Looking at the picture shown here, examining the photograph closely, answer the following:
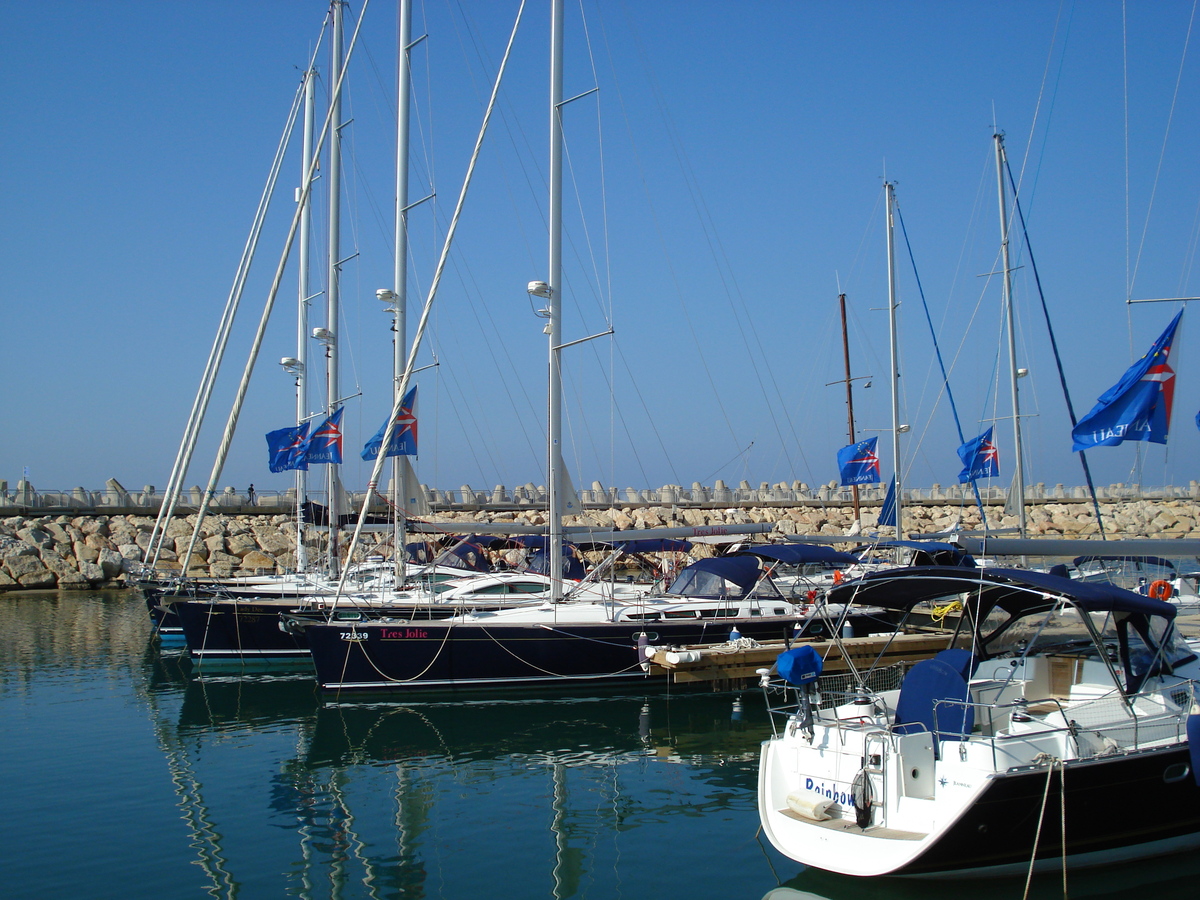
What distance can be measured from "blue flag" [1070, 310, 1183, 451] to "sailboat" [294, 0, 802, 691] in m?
7.49

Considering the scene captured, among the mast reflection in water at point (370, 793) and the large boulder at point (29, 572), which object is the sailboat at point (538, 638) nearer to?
the mast reflection in water at point (370, 793)

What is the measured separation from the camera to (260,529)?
45969 millimetres

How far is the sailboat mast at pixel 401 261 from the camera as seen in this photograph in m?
22.6

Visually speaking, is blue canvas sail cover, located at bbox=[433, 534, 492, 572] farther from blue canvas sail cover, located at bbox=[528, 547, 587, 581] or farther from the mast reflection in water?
the mast reflection in water

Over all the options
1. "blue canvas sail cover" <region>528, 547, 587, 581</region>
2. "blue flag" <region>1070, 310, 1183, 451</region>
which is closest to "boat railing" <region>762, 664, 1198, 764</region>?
"blue flag" <region>1070, 310, 1183, 451</region>

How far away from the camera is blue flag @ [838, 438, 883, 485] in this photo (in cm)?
2942

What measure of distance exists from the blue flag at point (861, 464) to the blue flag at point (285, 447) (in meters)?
16.9

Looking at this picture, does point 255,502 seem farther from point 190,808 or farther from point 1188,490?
point 1188,490

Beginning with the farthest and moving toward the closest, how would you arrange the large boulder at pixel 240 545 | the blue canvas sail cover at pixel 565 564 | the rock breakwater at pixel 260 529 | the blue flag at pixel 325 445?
the large boulder at pixel 240 545 → the rock breakwater at pixel 260 529 → the blue flag at pixel 325 445 → the blue canvas sail cover at pixel 565 564

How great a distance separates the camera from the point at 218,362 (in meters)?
28.1

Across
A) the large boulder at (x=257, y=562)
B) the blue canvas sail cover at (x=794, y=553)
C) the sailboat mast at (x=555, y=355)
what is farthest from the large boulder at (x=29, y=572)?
the blue canvas sail cover at (x=794, y=553)

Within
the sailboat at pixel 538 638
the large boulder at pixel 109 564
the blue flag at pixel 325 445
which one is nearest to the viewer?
the sailboat at pixel 538 638

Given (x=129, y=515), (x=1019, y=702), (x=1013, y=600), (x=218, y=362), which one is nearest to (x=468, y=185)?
(x=218, y=362)

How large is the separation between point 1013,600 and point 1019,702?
7.78ft
